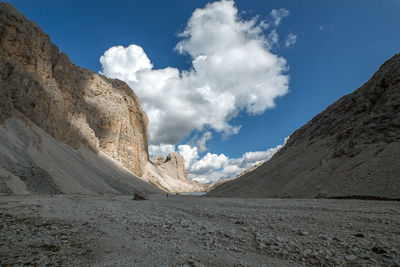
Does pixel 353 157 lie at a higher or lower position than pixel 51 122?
lower

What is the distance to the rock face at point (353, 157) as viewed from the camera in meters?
13.6

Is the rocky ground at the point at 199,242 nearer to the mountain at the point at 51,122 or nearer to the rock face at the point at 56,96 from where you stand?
the mountain at the point at 51,122

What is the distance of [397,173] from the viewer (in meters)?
12.4

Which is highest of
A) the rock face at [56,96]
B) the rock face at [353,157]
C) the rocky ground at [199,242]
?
the rock face at [56,96]

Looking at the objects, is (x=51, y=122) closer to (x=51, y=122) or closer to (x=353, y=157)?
(x=51, y=122)

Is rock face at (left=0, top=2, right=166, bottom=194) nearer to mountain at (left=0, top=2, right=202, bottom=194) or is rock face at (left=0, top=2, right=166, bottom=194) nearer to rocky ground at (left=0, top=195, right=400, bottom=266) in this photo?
mountain at (left=0, top=2, right=202, bottom=194)

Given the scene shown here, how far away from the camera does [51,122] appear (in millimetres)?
36531

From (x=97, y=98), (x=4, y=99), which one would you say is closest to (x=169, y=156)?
(x=97, y=98)

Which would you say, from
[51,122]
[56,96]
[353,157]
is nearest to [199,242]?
[353,157]

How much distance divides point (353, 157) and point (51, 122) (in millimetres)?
42675

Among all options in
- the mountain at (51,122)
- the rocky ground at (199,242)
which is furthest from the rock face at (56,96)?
the rocky ground at (199,242)

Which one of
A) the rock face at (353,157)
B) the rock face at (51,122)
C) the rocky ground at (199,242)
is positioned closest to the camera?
the rocky ground at (199,242)

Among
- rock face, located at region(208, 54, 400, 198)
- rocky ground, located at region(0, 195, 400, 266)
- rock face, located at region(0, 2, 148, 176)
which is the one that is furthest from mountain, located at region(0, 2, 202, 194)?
rock face, located at region(208, 54, 400, 198)

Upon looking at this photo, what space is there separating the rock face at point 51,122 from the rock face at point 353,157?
20602 mm
